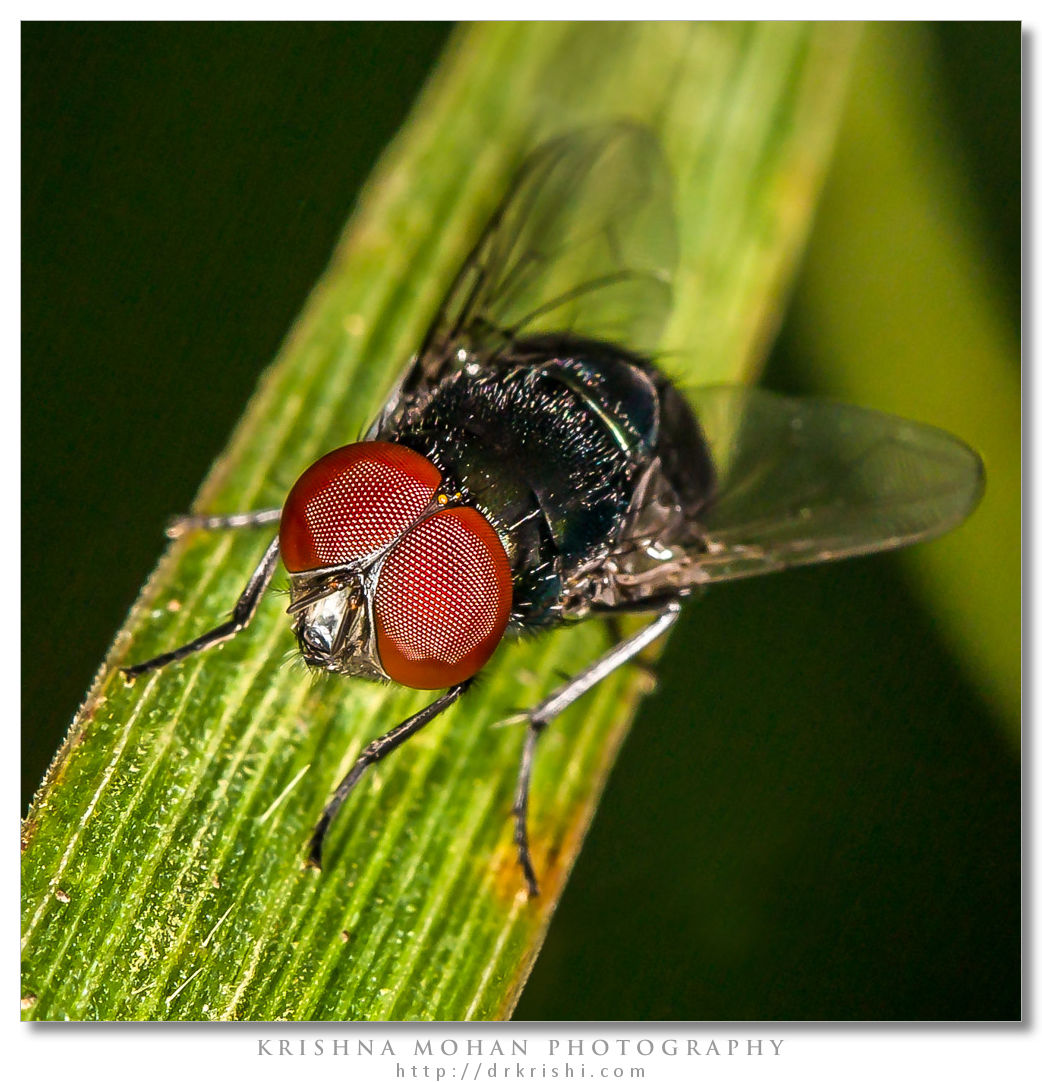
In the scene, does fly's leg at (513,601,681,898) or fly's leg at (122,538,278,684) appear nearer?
fly's leg at (122,538,278,684)

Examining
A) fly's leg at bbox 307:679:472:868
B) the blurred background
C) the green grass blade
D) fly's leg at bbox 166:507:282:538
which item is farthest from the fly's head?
the blurred background

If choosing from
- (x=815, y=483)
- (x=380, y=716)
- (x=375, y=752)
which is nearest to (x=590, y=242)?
(x=815, y=483)

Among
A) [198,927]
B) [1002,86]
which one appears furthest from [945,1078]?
[1002,86]

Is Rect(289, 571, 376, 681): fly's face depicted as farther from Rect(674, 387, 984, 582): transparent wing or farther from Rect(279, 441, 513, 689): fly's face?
Rect(674, 387, 984, 582): transparent wing

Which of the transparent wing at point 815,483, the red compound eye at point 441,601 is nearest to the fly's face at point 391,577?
the red compound eye at point 441,601

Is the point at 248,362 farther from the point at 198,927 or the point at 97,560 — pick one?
the point at 198,927

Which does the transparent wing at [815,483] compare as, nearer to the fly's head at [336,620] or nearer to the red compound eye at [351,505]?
the red compound eye at [351,505]
